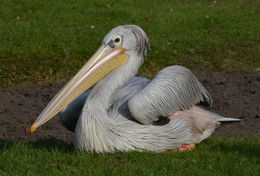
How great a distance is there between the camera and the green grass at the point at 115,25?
28.8 feet

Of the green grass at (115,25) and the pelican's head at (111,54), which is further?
the green grass at (115,25)

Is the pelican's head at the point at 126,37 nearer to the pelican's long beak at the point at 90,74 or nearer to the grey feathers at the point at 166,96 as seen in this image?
the pelican's long beak at the point at 90,74

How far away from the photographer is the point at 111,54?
17.0 ft

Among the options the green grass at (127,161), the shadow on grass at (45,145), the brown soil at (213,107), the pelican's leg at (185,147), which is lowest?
the brown soil at (213,107)

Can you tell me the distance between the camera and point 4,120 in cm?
662

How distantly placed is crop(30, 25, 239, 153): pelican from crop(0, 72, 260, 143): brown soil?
86 centimetres

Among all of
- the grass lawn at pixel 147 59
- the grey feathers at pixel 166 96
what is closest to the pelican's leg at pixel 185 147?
the grass lawn at pixel 147 59

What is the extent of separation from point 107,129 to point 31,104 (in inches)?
99.9

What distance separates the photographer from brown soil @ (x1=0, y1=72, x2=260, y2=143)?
6.28 metres

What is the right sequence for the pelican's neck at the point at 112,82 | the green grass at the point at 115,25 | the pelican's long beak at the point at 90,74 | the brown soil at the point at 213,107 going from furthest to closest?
the green grass at the point at 115,25
the brown soil at the point at 213,107
the pelican's neck at the point at 112,82
the pelican's long beak at the point at 90,74

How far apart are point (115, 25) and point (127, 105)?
589cm

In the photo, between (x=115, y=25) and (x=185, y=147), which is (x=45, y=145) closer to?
(x=185, y=147)

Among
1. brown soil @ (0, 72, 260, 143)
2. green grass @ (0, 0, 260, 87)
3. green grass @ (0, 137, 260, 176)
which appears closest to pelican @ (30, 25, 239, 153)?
green grass @ (0, 137, 260, 176)

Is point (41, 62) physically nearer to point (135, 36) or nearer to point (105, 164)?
point (135, 36)
